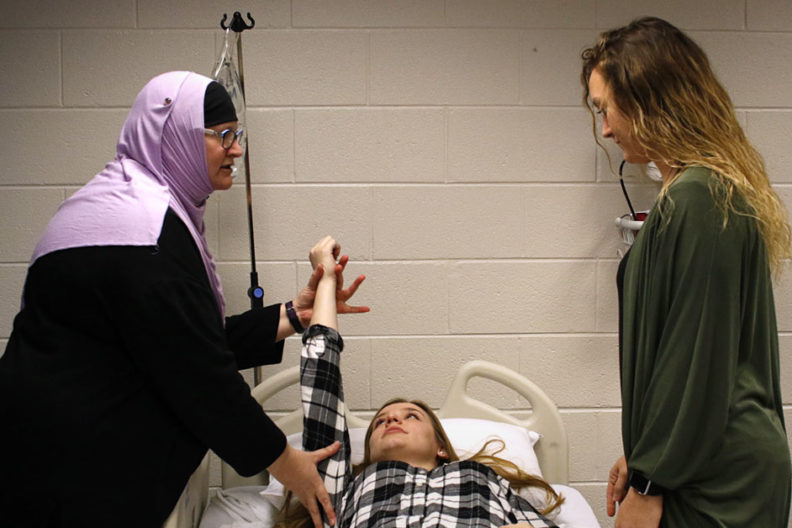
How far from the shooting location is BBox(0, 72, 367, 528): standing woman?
1380mm

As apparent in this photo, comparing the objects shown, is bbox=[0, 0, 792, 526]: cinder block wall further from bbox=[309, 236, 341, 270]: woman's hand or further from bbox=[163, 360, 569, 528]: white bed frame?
bbox=[309, 236, 341, 270]: woman's hand

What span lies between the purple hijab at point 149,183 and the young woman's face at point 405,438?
0.57 m

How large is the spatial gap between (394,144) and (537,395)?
3.02 ft

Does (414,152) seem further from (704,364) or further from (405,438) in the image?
(704,364)

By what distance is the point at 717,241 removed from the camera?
1.24 meters

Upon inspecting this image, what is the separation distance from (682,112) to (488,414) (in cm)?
128

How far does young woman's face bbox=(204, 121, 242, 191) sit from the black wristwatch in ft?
3.50

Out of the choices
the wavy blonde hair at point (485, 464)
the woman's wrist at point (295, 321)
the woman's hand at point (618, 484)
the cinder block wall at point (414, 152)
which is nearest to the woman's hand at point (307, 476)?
the wavy blonde hair at point (485, 464)

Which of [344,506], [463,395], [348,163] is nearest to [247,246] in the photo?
[348,163]

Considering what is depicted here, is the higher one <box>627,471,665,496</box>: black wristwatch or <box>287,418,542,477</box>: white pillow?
<box>627,471,665,496</box>: black wristwatch

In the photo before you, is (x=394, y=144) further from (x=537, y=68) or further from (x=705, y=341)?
(x=705, y=341)

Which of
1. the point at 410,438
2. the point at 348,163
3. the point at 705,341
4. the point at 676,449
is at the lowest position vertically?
the point at 410,438

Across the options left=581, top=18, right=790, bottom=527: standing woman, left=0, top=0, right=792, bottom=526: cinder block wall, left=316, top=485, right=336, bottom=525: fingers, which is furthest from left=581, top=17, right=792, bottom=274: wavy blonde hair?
left=0, top=0, right=792, bottom=526: cinder block wall

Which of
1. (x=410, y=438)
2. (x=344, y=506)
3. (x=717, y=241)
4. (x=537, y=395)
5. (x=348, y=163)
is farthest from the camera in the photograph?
A: (x=348, y=163)
